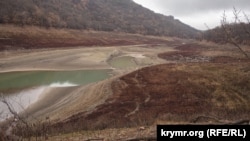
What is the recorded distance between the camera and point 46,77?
42.1 metres

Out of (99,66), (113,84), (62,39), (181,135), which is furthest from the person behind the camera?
(62,39)

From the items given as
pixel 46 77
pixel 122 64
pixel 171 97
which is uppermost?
pixel 122 64

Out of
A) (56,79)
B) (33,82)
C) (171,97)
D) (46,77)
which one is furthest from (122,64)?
(171,97)

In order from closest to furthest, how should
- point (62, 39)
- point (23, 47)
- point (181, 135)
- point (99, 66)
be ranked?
point (181, 135) < point (99, 66) < point (23, 47) < point (62, 39)

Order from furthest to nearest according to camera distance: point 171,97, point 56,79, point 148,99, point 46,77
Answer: point 46,77 → point 56,79 → point 171,97 → point 148,99

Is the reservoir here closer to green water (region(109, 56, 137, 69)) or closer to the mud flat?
the mud flat

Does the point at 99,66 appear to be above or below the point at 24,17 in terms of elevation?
below

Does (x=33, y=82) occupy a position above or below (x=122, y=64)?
below

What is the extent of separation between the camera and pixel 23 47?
65.4 meters

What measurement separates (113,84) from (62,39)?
184 ft

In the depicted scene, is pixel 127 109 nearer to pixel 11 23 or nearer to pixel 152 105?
pixel 152 105

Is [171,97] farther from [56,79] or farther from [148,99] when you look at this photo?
[56,79]

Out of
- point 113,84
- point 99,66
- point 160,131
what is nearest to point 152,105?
point 113,84

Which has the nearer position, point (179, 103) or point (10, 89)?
point (179, 103)
